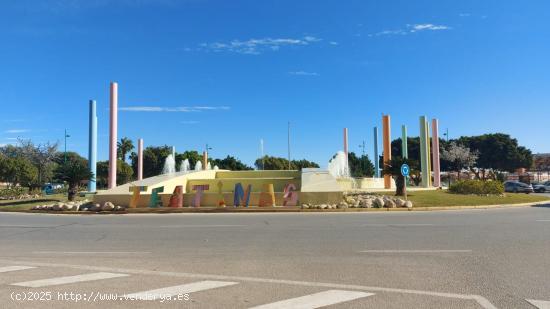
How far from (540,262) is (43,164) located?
62.7 metres

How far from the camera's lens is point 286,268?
26.1 feet

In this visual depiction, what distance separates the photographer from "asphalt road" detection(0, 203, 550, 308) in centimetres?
596

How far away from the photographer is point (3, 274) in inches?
303

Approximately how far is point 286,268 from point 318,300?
214 cm

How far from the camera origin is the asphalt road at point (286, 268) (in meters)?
5.96

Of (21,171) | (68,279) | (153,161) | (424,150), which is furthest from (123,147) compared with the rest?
(68,279)

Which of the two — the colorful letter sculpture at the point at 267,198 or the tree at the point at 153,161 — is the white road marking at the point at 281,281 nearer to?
the colorful letter sculpture at the point at 267,198

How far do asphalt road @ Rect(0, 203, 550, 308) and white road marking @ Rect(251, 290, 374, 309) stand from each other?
0.01 metres

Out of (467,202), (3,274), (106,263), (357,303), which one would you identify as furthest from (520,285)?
(467,202)

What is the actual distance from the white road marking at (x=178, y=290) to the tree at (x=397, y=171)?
20915 millimetres

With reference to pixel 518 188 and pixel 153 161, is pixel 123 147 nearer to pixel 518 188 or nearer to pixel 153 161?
pixel 153 161

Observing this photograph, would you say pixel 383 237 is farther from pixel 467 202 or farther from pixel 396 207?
pixel 467 202

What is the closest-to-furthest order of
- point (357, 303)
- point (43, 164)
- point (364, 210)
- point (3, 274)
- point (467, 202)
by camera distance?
point (357, 303) → point (3, 274) → point (364, 210) → point (467, 202) → point (43, 164)

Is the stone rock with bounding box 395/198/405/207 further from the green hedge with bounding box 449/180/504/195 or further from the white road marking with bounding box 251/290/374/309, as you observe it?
the white road marking with bounding box 251/290/374/309
